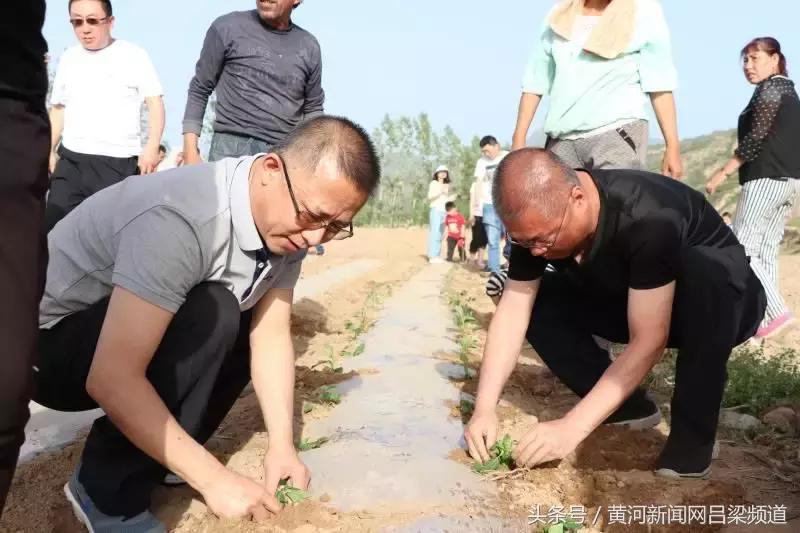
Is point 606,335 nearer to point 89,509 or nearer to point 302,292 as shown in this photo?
point 89,509

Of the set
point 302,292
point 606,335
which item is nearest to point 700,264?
point 606,335

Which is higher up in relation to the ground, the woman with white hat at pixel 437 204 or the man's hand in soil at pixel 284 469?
the man's hand in soil at pixel 284 469

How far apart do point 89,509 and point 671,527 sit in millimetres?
1681

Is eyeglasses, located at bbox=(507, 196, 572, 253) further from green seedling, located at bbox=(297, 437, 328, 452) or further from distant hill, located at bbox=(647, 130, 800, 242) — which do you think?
distant hill, located at bbox=(647, 130, 800, 242)

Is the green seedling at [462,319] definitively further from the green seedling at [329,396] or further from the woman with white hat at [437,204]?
the woman with white hat at [437,204]

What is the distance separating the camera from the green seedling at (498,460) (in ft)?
8.40

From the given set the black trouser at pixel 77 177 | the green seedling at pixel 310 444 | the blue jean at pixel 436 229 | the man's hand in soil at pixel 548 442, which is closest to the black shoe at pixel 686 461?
the man's hand in soil at pixel 548 442

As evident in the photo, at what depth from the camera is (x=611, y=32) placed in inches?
144

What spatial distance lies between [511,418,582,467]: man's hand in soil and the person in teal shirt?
5.26 ft

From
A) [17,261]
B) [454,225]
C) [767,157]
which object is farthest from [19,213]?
[454,225]

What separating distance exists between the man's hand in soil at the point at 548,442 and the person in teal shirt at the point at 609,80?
1604mm

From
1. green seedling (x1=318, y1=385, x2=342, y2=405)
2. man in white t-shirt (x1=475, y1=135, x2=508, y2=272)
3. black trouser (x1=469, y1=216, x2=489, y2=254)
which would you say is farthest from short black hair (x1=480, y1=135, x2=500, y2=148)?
green seedling (x1=318, y1=385, x2=342, y2=405)

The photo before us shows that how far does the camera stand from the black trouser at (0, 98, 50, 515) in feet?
3.99

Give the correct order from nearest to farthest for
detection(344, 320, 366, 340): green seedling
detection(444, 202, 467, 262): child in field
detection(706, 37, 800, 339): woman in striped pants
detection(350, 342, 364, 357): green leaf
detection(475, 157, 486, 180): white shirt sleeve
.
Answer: detection(350, 342, 364, 357): green leaf, detection(706, 37, 800, 339): woman in striped pants, detection(344, 320, 366, 340): green seedling, detection(475, 157, 486, 180): white shirt sleeve, detection(444, 202, 467, 262): child in field
